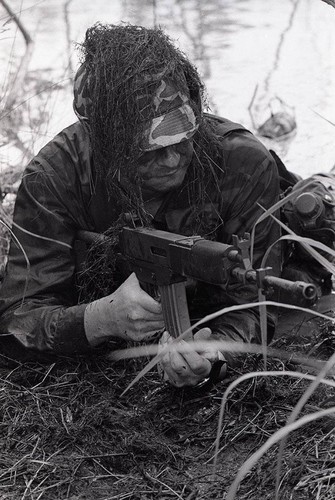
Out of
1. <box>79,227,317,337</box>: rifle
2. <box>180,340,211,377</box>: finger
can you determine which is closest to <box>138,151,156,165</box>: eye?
<box>79,227,317,337</box>: rifle

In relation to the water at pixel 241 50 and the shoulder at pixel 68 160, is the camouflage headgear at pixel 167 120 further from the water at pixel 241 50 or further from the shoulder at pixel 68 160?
the water at pixel 241 50

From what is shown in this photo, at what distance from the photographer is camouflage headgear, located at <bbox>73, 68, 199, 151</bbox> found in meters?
2.43

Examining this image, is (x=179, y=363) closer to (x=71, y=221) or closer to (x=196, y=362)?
(x=196, y=362)

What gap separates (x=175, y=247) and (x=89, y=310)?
52 centimetres

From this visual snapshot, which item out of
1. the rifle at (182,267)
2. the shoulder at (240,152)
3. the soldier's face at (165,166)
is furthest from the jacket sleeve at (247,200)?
the rifle at (182,267)

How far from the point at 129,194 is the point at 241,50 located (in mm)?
3928

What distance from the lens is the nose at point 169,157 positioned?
249cm

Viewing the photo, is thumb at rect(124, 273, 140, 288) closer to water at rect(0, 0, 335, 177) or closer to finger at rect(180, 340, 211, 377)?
finger at rect(180, 340, 211, 377)

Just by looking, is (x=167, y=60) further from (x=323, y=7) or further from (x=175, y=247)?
(x=323, y=7)

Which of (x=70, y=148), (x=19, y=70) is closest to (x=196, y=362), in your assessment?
(x=70, y=148)

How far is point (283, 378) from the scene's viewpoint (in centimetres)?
261

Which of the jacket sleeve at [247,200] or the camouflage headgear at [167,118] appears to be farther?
the jacket sleeve at [247,200]

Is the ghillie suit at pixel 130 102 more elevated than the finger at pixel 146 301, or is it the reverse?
the ghillie suit at pixel 130 102

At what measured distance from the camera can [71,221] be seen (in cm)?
289
